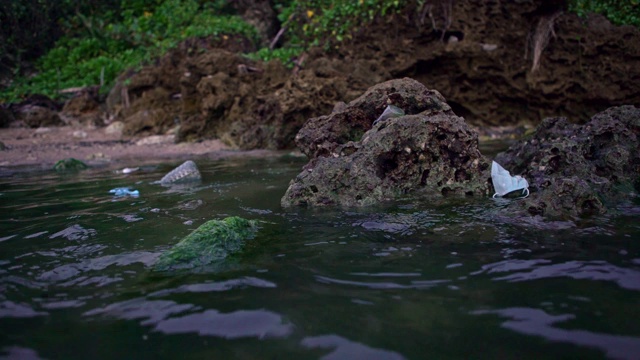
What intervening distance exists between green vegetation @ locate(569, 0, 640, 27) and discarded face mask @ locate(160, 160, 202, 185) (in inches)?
403

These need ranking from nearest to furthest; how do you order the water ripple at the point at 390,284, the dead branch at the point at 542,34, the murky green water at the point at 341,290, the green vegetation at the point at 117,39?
the murky green water at the point at 341,290, the water ripple at the point at 390,284, the dead branch at the point at 542,34, the green vegetation at the point at 117,39

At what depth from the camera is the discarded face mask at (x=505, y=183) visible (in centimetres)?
447

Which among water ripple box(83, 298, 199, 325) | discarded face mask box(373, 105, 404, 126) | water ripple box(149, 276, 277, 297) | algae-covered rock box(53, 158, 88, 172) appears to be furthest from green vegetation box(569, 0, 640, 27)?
water ripple box(83, 298, 199, 325)

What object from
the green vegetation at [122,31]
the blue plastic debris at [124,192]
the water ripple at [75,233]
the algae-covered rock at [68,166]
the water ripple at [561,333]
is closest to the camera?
the water ripple at [561,333]

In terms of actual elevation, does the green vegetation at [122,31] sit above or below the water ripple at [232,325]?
above

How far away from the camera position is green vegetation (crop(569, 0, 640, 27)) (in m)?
11.6

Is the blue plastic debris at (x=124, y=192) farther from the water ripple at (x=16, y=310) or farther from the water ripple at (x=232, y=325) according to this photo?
the water ripple at (x=232, y=325)

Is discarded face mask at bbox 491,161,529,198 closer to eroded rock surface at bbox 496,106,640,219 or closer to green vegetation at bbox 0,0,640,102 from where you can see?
eroded rock surface at bbox 496,106,640,219

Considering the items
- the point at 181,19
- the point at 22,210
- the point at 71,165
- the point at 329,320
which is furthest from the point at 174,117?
the point at 329,320

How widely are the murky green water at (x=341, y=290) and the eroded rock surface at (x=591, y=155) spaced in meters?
0.65

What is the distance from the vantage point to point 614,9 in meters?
12.0

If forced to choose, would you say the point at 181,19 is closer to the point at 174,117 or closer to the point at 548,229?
the point at 174,117

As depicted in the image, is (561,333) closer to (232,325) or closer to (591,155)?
(232,325)

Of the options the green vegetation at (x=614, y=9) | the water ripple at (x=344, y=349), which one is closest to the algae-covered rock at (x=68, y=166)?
the water ripple at (x=344, y=349)
